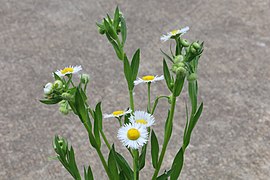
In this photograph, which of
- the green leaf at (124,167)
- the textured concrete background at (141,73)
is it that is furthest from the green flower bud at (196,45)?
the textured concrete background at (141,73)

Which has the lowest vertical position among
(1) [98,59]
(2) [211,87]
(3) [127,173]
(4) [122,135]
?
(2) [211,87]

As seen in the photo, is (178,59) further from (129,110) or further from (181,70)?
(129,110)

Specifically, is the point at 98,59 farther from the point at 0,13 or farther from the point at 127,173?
the point at 127,173

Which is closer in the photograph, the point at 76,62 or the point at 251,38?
the point at 76,62

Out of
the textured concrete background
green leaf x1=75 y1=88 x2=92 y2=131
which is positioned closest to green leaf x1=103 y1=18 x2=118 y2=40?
green leaf x1=75 y1=88 x2=92 y2=131

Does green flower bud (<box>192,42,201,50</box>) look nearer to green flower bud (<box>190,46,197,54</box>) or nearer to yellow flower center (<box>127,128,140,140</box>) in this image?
green flower bud (<box>190,46,197,54</box>)

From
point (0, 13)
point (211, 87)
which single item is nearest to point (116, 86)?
point (211, 87)

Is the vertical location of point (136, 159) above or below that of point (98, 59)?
above
